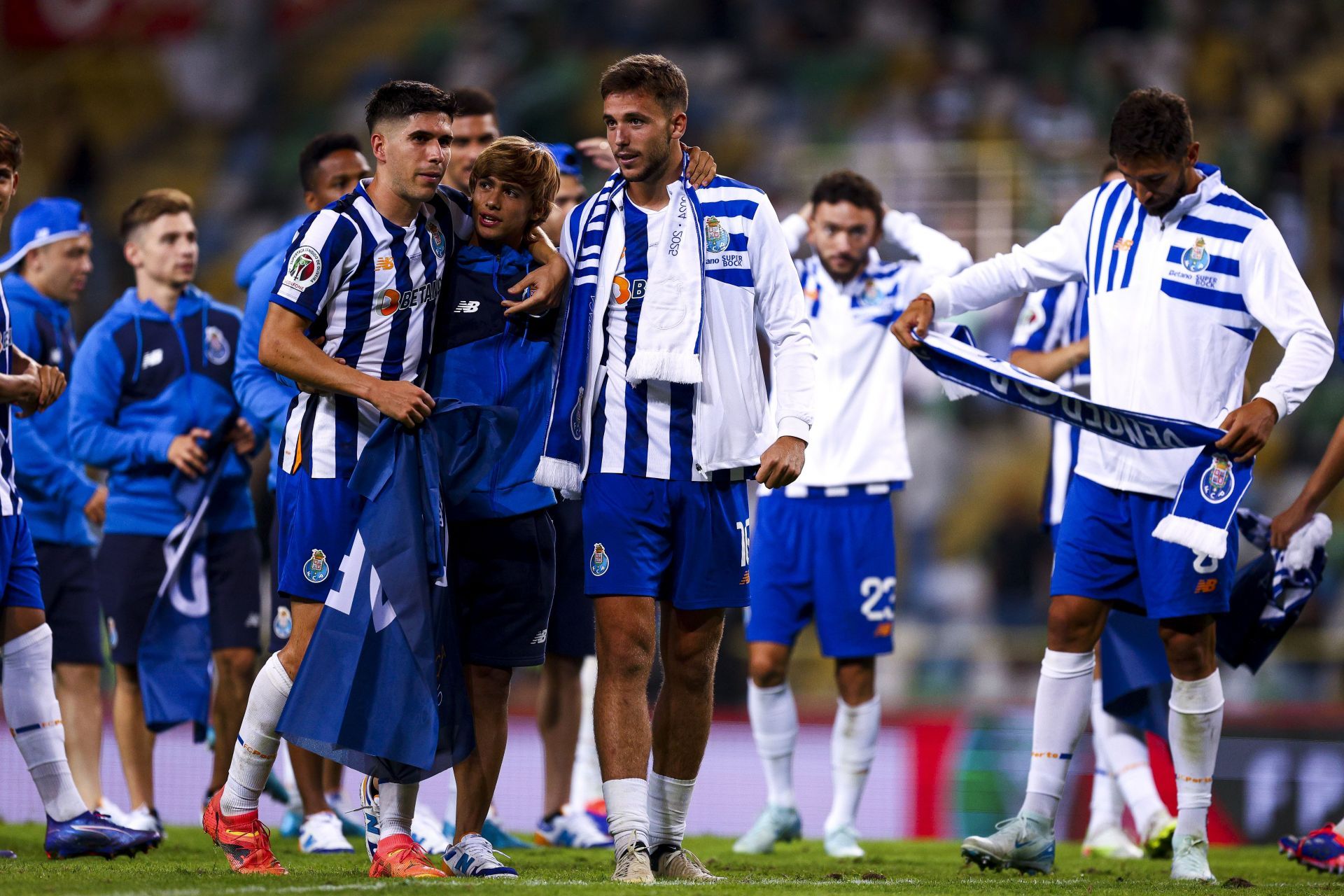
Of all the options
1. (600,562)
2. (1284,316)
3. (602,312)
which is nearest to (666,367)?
(602,312)

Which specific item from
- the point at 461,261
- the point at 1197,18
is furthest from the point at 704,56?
the point at 461,261

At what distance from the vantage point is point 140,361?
646 cm

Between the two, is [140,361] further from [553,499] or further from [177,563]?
[553,499]

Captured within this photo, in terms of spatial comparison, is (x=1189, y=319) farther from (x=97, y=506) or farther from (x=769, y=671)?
(x=97, y=506)

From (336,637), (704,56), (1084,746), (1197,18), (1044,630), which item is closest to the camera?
(336,637)

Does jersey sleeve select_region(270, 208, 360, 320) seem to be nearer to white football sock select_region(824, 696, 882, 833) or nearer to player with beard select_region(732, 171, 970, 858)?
player with beard select_region(732, 171, 970, 858)

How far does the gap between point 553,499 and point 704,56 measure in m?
12.5

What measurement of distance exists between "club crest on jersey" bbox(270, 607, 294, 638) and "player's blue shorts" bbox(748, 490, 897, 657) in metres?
2.01

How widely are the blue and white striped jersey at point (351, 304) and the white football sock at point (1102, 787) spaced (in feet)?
11.7

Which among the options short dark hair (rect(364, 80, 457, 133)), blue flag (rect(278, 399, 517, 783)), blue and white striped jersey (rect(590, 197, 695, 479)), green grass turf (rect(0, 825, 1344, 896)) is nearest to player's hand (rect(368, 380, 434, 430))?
blue flag (rect(278, 399, 517, 783))

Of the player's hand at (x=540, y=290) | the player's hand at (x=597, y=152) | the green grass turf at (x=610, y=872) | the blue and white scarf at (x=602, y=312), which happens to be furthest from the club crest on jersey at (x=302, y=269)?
the player's hand at (x=597, y=152)

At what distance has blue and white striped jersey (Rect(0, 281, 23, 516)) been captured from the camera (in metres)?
5.00

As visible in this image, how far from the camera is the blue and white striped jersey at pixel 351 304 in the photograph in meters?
4.52

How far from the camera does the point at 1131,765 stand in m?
6.48
